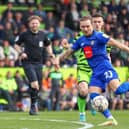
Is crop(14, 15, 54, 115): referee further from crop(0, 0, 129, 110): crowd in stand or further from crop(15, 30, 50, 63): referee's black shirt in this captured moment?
crop(0, 0, 129, 110): crowd in stand

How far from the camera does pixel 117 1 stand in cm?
3331

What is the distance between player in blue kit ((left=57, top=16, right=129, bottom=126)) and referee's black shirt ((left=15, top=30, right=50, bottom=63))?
401 centimetres

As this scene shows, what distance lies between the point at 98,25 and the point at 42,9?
15.9 metres

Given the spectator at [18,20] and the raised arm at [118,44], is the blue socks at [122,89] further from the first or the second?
the spectator at [18,20]

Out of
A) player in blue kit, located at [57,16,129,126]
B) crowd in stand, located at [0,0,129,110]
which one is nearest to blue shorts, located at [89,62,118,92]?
player in blue kit, located at [57,16,129,126]

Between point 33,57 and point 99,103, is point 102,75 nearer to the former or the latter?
point 99,103

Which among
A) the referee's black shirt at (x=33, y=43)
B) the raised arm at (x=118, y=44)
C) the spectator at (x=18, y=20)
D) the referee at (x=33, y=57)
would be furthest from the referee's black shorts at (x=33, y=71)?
the spectator at (x=18, y=20)

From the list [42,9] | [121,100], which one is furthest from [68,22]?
[121,100]

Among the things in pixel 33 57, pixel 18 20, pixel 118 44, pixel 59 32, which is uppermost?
pixel 18 20

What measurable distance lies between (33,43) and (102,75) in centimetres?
469

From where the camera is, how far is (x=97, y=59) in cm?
1400

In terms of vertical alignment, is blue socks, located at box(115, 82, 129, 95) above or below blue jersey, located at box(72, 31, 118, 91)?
below

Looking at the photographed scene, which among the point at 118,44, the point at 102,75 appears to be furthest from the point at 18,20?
the point at 118,44

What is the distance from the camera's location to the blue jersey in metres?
13.8
